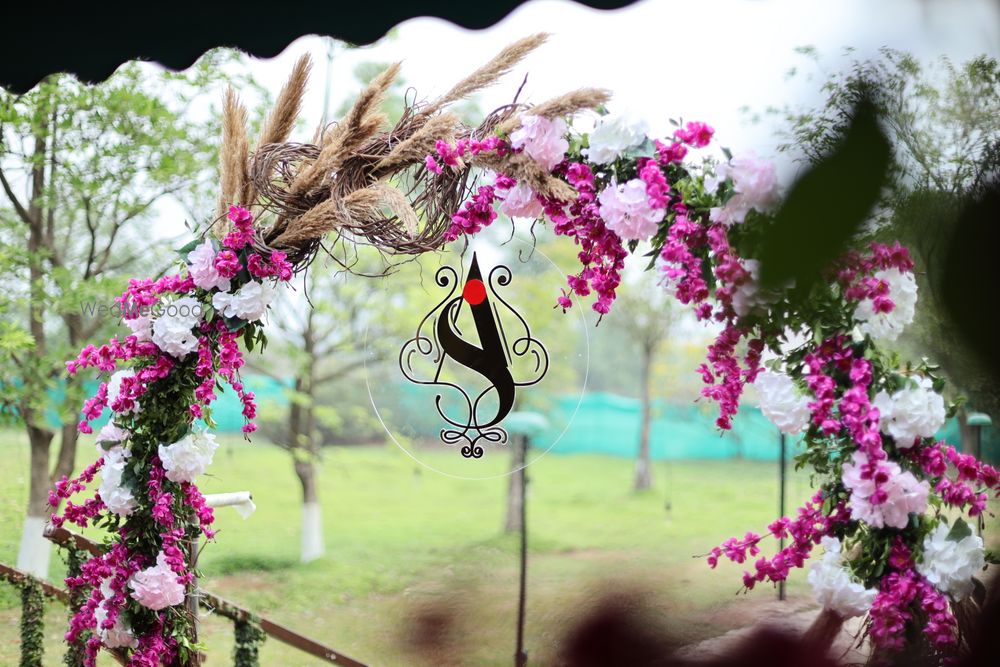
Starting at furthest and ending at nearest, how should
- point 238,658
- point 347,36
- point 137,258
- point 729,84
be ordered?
1. point 137,258
2. point 729,84
3. point 238,658
4. point 347,36

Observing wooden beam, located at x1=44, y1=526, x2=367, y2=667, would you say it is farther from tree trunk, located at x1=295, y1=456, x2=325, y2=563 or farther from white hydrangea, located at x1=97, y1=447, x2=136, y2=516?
tree trunk, located at x1=295, y1=456, x2=325, y2=563

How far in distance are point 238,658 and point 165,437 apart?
107cm

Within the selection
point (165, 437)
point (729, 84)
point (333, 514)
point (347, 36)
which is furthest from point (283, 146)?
point (333, 514)

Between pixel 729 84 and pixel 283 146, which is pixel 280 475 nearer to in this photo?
pixel 729 84

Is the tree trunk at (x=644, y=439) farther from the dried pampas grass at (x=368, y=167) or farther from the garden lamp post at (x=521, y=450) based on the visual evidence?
the dried pampas grass at (x=368, y=167)

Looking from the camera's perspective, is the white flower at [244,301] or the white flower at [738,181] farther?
the white flower at [244,301]

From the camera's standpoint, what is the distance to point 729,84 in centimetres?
383

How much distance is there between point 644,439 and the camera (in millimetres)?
5555

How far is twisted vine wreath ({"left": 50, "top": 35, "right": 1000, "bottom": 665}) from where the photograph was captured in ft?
4.30

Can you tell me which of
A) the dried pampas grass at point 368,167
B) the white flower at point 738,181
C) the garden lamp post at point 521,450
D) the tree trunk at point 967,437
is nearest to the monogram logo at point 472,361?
Answer: the garden lamp post at point 521,450

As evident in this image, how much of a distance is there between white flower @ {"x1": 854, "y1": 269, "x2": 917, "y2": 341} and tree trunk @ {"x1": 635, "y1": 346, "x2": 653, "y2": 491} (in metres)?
4.11

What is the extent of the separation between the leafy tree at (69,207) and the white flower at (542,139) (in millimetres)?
2844

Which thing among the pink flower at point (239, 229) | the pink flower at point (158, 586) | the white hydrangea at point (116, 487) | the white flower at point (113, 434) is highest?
the pink flower at point (239, 229)

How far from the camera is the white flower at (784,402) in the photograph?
1.41 m
